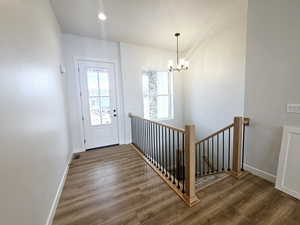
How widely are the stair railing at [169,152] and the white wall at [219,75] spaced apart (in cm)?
140

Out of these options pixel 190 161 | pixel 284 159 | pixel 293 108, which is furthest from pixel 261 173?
pixel 190 161

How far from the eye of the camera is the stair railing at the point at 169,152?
167 centimetres

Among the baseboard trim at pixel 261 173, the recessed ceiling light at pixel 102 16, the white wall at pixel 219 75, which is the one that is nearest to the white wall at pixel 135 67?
the recessed ceiling light at pixel 102 16

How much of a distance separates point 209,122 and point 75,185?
3394mm

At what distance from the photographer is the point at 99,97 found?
3512 mm

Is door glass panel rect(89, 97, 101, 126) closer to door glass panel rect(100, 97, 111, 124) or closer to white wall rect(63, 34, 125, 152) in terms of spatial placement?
door glass panel rect(100, 97, 111, 124)

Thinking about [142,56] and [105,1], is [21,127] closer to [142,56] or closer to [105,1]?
[105,1]

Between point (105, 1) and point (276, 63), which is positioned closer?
point (276, 63)

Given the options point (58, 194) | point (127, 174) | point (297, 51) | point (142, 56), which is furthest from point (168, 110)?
point (58, 194)

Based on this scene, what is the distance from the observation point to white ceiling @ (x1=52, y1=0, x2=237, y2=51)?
2400 millimetres

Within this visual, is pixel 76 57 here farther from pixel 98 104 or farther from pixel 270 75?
pixel 270 75

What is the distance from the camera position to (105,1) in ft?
7.51

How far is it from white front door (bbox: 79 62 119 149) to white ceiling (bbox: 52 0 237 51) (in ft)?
2.63

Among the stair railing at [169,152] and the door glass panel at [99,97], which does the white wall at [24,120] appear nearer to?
the stair railing at [169,152]
